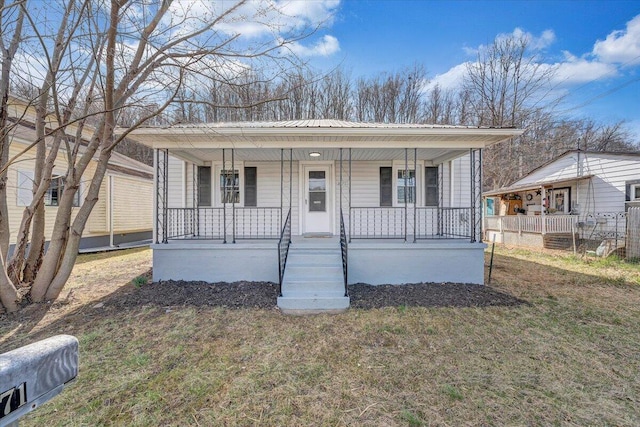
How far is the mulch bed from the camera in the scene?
529cm

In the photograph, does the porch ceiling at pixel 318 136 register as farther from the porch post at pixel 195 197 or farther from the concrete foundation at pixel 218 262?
the concrete foundation at pixel 218 262

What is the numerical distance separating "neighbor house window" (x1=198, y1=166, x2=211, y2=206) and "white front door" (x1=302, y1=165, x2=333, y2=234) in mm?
2734

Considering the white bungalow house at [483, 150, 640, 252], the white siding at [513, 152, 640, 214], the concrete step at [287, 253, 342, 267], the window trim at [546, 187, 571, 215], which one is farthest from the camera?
the window trim at [546, 187, 571, 215]

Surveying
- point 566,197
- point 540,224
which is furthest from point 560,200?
point 540,224

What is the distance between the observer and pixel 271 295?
560 centimetres

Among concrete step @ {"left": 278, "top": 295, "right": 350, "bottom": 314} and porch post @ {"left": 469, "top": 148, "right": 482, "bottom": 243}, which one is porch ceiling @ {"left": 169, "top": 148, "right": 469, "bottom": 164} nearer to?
porch post @ {"left": 469, "top": 148, "right": 482, "bottom": 243}

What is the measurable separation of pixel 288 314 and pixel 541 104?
2379 centimetres

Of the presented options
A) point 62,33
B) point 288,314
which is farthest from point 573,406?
point 62,33

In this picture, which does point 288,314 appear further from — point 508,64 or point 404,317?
point 508,64

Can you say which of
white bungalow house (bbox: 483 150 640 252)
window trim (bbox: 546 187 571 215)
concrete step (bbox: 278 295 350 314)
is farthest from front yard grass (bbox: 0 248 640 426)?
window trim (bbox: 546 187 571 215)

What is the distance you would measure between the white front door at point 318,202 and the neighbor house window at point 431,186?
2767 mm

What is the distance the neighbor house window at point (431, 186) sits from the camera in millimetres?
8508

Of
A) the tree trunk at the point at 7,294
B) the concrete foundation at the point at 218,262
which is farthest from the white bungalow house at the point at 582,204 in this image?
the tree trunk at the point at 7,294

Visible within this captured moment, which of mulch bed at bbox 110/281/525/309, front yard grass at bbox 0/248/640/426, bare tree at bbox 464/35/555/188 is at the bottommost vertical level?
front yard grass at bbox 0/248/640/426
